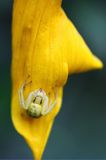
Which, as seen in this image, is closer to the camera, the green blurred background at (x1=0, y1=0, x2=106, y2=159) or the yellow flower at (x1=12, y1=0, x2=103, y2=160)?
the yellow flower at (x1=12, y1=0, x2=103, y2=160)

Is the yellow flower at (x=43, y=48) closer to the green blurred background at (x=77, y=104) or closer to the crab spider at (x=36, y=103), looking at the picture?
the crab spider at (x=36, y=103)

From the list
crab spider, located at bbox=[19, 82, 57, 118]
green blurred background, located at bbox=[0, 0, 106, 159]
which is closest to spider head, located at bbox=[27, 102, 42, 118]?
crab spider, located at bbox=[19, 82, 57, 118]

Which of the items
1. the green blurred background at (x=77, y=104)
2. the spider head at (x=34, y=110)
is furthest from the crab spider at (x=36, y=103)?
the green blurred background at (x=77, y=104)

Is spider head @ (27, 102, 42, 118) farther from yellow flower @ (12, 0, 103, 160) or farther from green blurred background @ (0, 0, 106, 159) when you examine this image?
green blurred background @ (0, 0, 106, 159)

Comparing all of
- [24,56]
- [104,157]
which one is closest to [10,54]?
[24,56]

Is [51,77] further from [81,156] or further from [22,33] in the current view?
[81,156]

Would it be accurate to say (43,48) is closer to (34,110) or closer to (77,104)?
(34,110)
